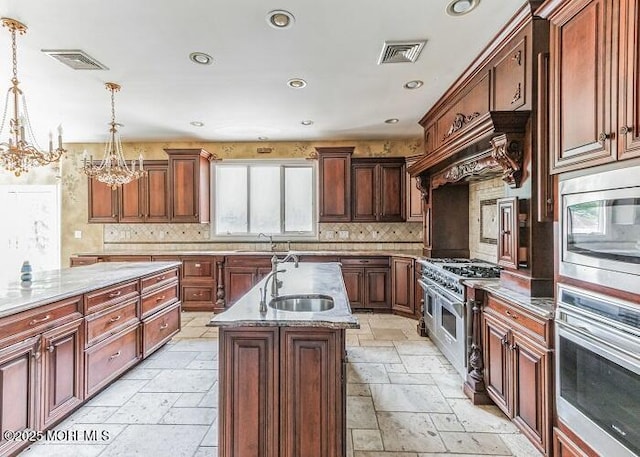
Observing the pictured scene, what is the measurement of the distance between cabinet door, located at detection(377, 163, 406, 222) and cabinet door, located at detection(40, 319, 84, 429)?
415 cm

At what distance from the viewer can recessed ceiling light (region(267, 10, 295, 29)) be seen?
2195mm

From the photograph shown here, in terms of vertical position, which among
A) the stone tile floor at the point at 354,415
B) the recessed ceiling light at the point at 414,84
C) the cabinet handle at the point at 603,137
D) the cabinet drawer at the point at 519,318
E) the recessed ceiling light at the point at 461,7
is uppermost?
the recessed ceiling light at the point at 414,84

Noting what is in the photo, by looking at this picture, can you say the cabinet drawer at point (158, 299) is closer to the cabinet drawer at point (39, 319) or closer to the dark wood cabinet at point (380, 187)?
the cabinet drawer at point (39, 319)

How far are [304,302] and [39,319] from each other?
5.54 feet

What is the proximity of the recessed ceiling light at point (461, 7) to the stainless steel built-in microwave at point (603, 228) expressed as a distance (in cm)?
132

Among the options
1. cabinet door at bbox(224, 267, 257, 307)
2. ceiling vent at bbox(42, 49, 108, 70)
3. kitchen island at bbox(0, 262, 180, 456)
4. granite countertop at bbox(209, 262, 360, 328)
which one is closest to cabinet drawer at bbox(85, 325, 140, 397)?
kitchen island at bbox(0, 262, 180, 456)

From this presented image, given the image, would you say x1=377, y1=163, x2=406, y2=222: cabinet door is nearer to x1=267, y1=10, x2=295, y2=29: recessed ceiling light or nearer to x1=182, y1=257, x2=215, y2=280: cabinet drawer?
x1=182, y1=257, x2=215, y2=280: cabinet drawer

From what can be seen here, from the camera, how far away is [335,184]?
526cm

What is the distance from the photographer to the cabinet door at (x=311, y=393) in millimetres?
1685

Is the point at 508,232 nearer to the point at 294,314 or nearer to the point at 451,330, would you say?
the point at 451,330

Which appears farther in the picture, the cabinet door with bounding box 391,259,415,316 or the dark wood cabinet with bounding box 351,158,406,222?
the dark wood cabinet with bounding box 351,158,406,222

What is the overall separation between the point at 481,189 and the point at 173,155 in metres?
4.68

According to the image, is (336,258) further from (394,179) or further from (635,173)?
(635,173)

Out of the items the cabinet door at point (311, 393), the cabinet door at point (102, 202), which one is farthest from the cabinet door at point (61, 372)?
the cabinet door at point (102, 202)
